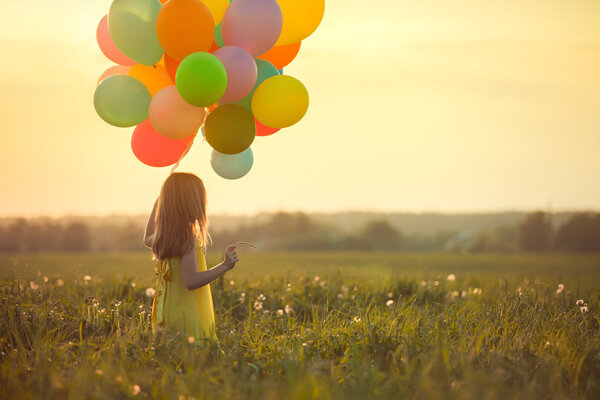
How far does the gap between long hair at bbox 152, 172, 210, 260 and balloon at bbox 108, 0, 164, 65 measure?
1001 millimetres

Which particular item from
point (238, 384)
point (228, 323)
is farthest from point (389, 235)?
point (238, 384)

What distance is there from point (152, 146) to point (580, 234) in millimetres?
22069

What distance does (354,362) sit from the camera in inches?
133

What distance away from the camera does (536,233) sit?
893 inches

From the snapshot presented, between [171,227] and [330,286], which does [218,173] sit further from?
[330,286]

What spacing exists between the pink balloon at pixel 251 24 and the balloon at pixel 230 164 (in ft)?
2.90

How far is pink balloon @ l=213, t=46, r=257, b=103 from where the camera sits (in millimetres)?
3873

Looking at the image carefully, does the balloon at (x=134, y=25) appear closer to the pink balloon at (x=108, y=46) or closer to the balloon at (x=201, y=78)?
the pink balloon at (x=108, y=46)

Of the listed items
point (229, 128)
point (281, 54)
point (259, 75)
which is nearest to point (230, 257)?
point (229, 128)

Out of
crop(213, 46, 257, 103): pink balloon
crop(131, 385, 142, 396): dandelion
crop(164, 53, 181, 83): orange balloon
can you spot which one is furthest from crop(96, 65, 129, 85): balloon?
crop(131, 385, 142, 396): dandelion

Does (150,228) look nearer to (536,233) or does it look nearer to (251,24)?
(251,24)

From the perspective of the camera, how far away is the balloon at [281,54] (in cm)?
456

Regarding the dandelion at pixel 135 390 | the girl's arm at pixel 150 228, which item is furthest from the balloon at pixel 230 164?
the dandelion at pixel 135 390

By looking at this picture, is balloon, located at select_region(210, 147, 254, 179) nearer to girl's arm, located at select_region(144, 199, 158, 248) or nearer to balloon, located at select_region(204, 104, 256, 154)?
balloon, located at select_region(204, 104, 256, 154)
